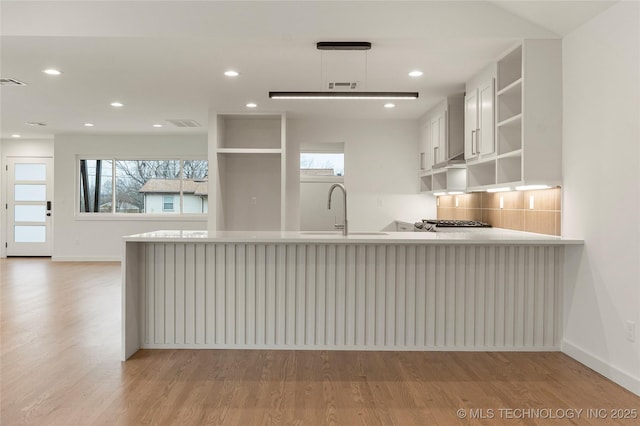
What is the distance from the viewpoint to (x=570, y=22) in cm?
343

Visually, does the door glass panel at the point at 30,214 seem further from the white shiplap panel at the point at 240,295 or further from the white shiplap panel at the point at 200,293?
the white shiplap panel at the point at 240,295

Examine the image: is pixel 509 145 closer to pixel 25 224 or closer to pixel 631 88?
pixel 631 88

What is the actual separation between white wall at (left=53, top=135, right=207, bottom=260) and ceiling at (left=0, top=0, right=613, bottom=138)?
3.89 metres

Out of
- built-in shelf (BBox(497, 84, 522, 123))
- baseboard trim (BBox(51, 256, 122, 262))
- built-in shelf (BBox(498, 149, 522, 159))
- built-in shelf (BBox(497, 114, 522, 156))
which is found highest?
built-in shelf (BBox(497, 84, 522, 123))

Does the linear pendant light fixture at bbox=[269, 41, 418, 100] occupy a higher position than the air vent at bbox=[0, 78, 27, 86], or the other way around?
the air vent at bbox=[0, 78, 27, 86]

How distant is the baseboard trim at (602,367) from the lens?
290 centimetres

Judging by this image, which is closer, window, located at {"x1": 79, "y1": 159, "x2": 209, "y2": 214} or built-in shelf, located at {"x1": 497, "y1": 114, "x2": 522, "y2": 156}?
built-in shelf, located at {"x1": 497, "y1": 114, "x2": 522, "y2": 156}

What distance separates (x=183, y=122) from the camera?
7512 millimetres

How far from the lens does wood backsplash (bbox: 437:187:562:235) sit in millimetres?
3852

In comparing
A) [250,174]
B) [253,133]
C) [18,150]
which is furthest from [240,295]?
[18,150]

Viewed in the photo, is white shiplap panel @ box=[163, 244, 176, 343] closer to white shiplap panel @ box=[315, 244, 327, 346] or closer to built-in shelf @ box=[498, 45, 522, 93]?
white shiplap panel @ box=[315, 244, 327, 346]

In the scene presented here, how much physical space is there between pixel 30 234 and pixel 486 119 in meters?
9.20

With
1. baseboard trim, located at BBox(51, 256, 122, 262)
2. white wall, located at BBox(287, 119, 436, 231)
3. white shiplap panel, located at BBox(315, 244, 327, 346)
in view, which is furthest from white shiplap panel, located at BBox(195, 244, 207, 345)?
baseboard trim, located at BBox(51, 256, 122, 262)

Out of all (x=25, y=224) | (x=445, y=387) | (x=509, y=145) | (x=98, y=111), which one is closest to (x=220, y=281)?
(x=445, y=387)
